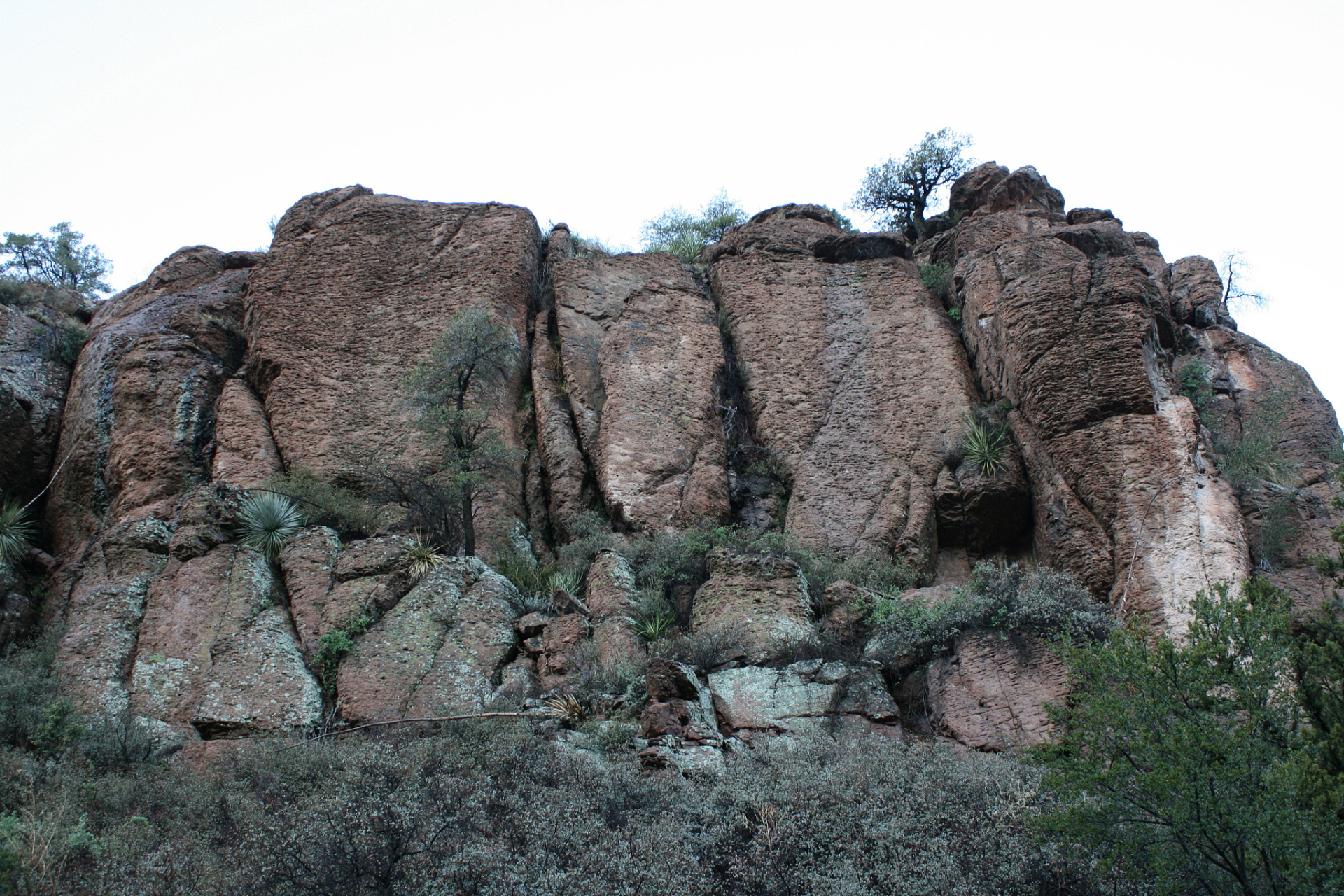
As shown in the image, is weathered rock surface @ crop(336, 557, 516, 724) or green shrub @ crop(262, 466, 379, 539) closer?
weathered rock surface @ crop(336, 557, 516, 724)

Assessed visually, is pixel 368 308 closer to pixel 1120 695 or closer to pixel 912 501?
pixel 912 501

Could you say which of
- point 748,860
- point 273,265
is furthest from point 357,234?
point 748,860

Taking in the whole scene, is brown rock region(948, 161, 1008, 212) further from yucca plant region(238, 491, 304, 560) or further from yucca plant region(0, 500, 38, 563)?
yucca plant region(0, 500, 38, 563)

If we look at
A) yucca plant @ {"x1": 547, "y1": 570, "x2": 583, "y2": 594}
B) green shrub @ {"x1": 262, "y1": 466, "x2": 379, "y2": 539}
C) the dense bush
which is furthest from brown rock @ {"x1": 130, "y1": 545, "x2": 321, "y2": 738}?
yucca plant @ {"x1": 547, "y1": 570, "x2": 583, "y2": 594}

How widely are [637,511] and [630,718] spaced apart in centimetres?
556

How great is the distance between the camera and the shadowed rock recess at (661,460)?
1184 centimetres

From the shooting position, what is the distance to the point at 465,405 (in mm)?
17516

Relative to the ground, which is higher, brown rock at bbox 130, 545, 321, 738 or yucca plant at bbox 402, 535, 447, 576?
yucca plant at bbox 402, 535, 447, 576

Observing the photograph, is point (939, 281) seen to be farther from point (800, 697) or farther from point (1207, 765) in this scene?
point (1207, 765)

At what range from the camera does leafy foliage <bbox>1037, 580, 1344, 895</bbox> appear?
6430 millimetres

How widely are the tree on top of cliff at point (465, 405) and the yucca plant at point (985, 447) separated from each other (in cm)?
835

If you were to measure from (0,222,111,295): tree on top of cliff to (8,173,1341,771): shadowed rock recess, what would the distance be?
29.8ft

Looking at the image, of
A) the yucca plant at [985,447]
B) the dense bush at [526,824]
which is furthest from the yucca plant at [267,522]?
the yucca plant at [985,447]

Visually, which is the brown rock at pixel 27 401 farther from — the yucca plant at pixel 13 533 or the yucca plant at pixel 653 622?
the yucca plant at pixel 653 622
